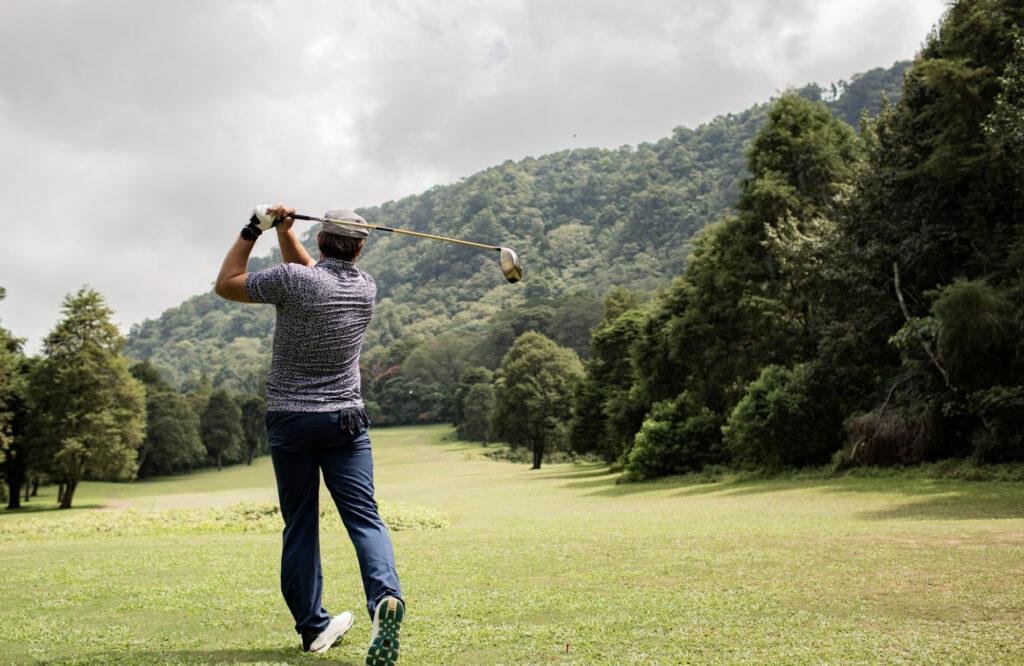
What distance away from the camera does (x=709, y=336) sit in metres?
39.6

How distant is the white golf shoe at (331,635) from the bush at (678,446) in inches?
1345

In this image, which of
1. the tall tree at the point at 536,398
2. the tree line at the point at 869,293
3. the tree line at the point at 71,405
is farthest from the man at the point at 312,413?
the tall tree at the point at 536,398

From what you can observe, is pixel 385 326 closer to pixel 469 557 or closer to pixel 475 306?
pixel 475 306

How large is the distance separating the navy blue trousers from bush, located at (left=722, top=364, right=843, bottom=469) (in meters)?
26.8

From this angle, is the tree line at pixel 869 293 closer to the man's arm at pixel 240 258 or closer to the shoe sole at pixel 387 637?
the man's arm at pixel 240 258

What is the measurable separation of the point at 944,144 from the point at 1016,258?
432 centimetres

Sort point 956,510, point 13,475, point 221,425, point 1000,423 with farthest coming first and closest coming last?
point 221,425
point 13,475
point 1000,423
point 956,510

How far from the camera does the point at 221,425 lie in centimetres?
9538

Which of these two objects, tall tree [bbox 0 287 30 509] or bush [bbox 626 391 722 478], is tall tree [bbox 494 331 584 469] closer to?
bush [bbox 626 391 722 478]

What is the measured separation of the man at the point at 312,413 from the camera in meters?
4.91

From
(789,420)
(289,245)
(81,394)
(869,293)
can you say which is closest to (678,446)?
(789,420)

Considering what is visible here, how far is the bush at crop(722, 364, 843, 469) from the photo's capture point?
30156mm

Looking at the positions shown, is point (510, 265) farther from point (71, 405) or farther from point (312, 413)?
point (71, 405)

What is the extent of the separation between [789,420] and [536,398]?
1354 inches
